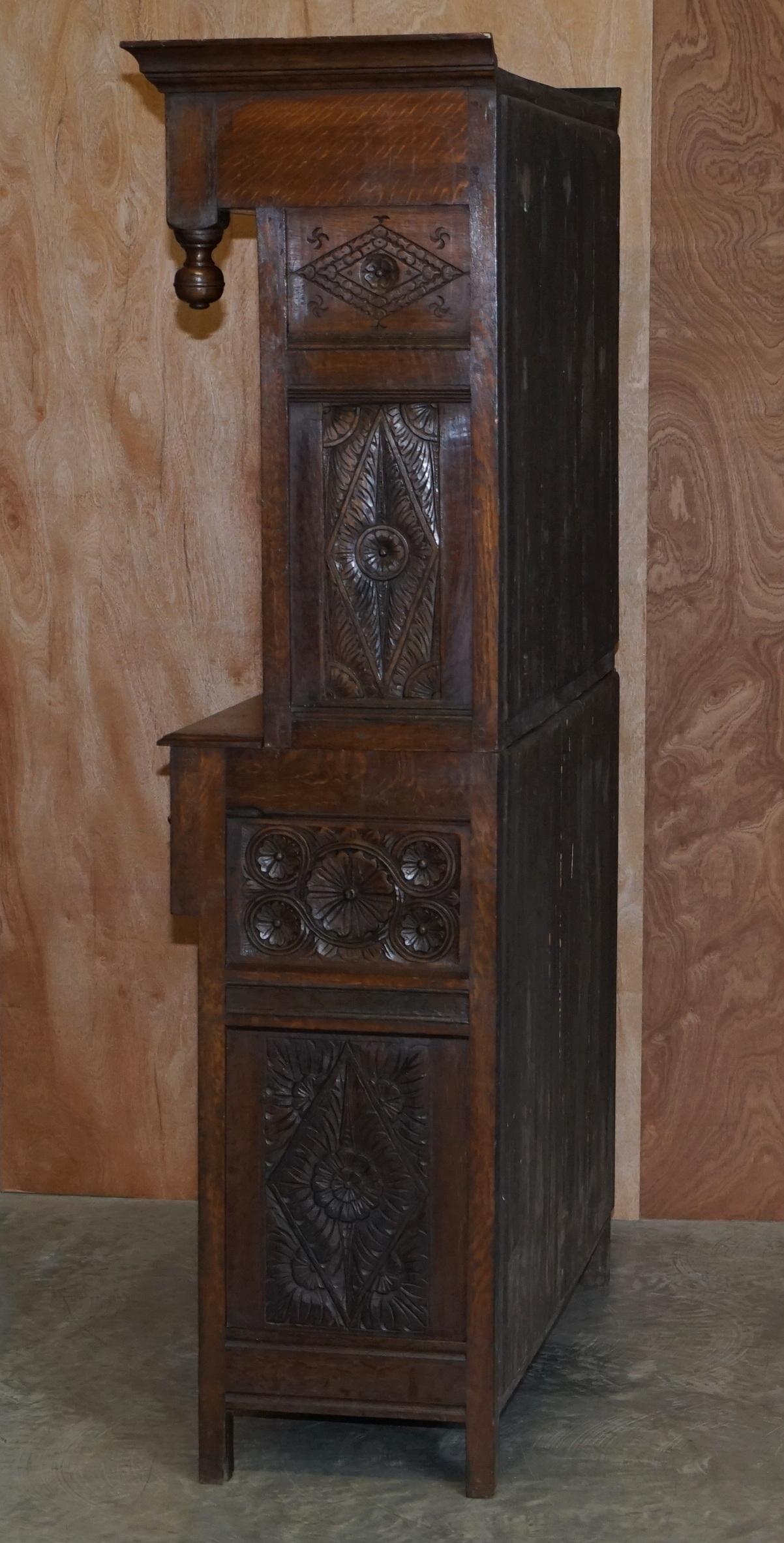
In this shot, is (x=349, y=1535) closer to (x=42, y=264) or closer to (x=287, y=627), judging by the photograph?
(x=287, y=627)

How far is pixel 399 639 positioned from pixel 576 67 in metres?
1.51

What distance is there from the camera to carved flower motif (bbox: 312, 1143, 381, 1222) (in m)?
2.97

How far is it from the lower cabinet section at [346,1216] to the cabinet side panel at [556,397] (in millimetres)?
626

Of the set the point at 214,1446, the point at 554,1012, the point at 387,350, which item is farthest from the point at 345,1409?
the point at 387,350

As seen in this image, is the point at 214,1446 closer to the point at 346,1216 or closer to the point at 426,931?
the point at 346,1216

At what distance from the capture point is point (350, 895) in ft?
9.53

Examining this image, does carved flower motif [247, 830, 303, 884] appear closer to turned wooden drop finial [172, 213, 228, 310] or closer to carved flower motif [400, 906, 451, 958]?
carved flower motif [400, 906, 451, 958]

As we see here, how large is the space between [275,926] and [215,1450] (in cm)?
86

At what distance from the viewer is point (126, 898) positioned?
4086 mm

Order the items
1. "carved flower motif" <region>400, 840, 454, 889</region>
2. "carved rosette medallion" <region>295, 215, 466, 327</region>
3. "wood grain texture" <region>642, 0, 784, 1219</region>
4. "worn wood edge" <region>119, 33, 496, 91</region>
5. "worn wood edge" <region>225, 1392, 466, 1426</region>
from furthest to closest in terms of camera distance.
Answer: "wood grain texture" <region>642, 0, 784, 1219</region>
"worn wood edge" <region>225, 1392, 466, 1426</region>
"carved flower motif" <region>400, 840, 454, 889</region>
"carved rosette medallion" <region>295, 215, 466, 327</region>
"worn wood edge" <region>119, 33, 496, 91</region>

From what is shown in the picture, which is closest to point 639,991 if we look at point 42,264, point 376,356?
point 376,356

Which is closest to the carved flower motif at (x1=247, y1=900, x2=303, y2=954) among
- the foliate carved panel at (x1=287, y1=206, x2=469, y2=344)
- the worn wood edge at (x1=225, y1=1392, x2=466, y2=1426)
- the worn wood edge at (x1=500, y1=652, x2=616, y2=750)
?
the worn wood edge at (x1=500, y1=652, x2=616, y2=750)

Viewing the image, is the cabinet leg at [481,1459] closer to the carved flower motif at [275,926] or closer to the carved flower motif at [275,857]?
the carved flower motif at [275,926]

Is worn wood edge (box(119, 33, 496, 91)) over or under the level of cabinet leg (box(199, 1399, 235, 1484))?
over
